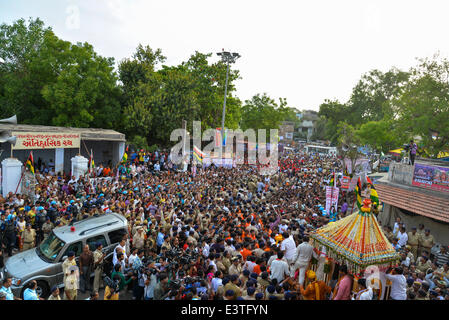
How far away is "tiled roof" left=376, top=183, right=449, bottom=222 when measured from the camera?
10.1 m

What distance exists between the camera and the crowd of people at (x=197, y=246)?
219 inches

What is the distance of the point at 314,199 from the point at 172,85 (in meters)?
17.5

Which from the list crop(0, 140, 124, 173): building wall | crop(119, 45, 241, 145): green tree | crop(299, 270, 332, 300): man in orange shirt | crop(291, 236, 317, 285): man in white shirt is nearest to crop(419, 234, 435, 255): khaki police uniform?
crop(291, 236, 317, 285): man in white shirt

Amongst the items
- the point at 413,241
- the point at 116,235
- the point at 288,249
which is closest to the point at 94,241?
the point at 116,235

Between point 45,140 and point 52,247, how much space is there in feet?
34.2

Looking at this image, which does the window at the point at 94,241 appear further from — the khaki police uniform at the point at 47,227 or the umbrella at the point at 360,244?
the umbrella at the point at 360,244

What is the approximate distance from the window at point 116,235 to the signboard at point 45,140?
9.80m

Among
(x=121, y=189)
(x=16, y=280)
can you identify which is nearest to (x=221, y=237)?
(x=16, y=280)

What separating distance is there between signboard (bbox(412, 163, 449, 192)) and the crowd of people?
2.50m

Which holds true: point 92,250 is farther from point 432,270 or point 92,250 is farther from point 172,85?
point 172,85

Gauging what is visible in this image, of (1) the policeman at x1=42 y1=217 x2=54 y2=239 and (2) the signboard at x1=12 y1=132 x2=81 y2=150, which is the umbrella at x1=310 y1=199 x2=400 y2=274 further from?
(2) the signboard at x1=12 y1=132 x2=81 y2=150

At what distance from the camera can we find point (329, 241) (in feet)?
19.2

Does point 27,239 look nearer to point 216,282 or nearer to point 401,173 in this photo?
point 216,282

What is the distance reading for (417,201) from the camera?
438 inches
